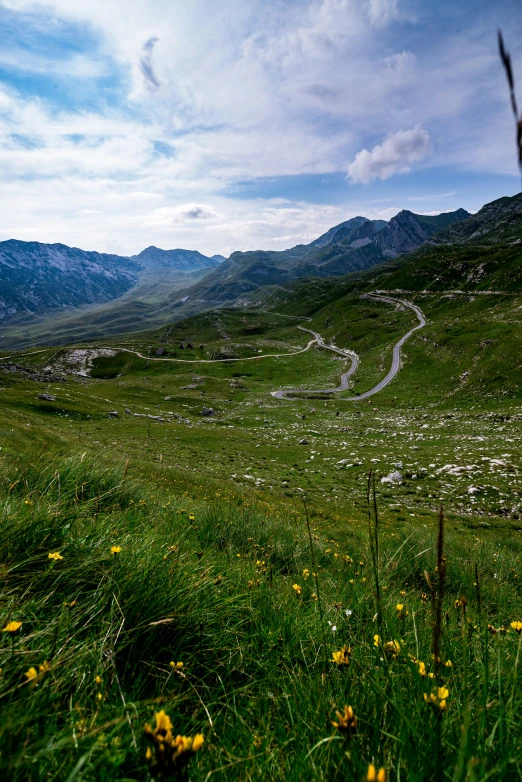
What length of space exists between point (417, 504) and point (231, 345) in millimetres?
124837

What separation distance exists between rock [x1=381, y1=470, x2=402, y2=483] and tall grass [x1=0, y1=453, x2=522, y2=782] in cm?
1875

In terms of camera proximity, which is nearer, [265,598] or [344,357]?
[265,598]

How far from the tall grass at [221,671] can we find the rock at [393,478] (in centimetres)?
1875

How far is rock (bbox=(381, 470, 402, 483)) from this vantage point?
22.8 m

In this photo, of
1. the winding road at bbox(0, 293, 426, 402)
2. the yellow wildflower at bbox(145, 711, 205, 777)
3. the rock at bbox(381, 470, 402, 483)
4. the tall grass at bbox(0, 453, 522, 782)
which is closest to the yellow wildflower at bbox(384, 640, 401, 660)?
the tall grass at bbox(0, 453, 522, 782)

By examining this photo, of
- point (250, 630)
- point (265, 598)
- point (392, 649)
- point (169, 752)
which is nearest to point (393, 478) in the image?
point (265, 598)

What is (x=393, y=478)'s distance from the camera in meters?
23.1

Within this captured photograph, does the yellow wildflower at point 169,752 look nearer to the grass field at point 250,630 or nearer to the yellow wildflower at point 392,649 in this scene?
the grass field at point 250,630

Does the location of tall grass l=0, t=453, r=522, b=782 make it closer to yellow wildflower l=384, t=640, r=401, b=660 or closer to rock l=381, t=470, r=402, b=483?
yellow wildflower l=384, t=640, r=401, b=660

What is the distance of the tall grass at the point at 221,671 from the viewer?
158cm

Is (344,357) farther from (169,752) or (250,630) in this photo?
(169,752)

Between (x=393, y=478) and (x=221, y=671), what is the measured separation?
2255cm

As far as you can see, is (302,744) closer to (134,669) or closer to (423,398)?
(134,669)

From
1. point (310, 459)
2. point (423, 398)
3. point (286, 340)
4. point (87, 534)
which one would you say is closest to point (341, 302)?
point (286, 340)
